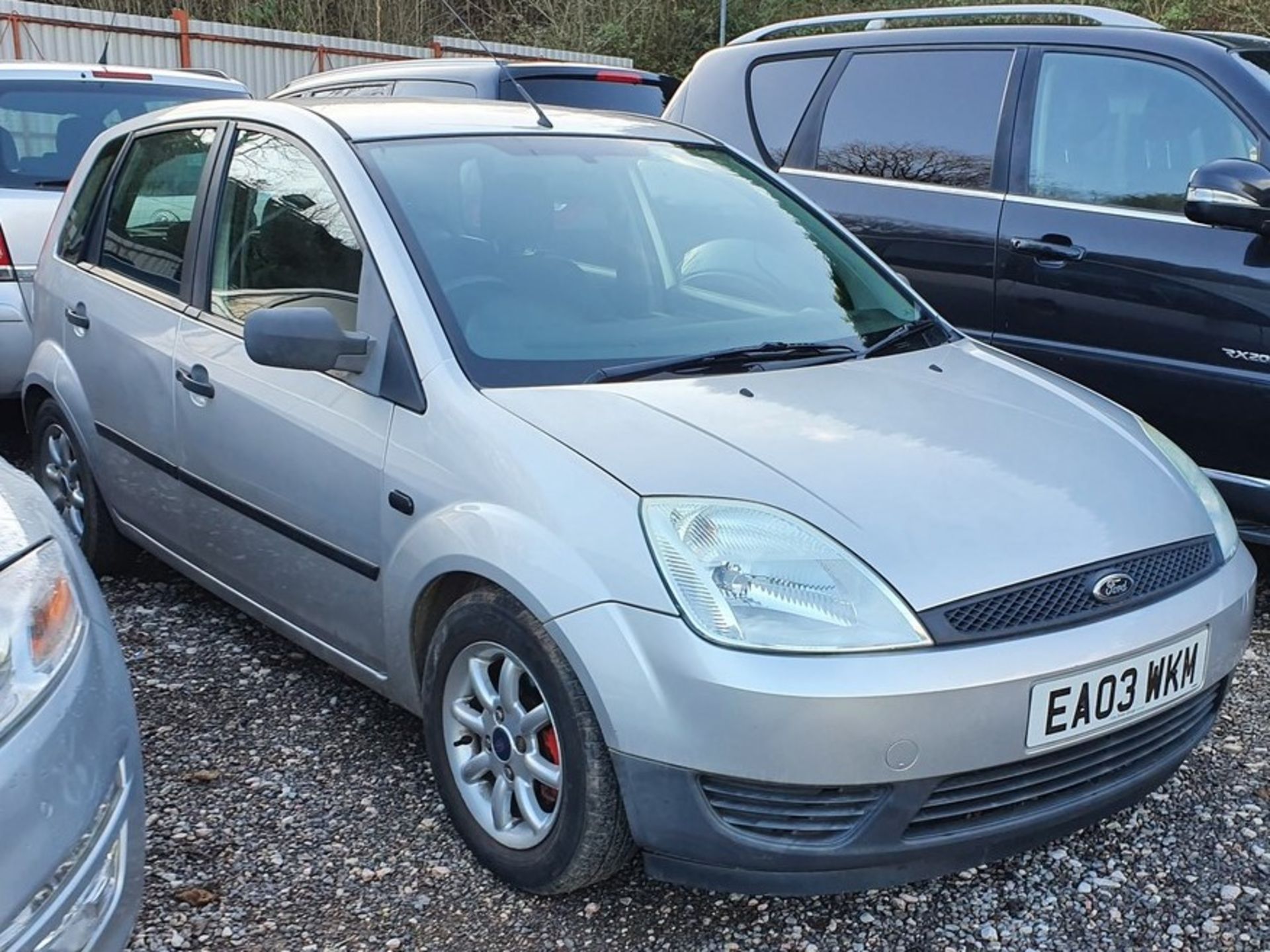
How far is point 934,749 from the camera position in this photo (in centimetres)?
221

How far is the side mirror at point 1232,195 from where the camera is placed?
3.72 metres

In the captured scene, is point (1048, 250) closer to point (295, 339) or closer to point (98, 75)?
point (295, 339)

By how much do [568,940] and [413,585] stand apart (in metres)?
0.77

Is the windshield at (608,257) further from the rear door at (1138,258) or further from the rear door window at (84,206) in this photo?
the rear door window at (84,206)

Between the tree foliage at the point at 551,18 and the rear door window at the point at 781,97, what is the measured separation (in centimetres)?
1390

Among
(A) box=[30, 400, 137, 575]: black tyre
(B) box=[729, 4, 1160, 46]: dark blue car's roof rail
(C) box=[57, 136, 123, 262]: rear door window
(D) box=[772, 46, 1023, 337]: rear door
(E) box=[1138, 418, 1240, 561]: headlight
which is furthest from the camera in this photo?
(B) box=[729, 4, 1160, 46]: dark blue car's roof rail

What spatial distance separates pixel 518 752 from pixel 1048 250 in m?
2.72

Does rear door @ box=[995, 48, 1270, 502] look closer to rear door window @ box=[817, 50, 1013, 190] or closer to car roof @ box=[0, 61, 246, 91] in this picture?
rear door window @ box=[817, 50, 1013, 190]

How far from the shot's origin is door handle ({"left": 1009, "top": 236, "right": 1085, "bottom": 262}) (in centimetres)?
427

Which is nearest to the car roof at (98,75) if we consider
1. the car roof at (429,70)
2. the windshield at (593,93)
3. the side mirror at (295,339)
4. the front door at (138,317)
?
the car roof at (429,70)

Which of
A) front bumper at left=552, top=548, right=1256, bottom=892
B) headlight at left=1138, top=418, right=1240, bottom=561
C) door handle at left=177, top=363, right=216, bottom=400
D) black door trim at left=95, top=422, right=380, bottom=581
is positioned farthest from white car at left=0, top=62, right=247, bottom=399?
headlight at left=1138, top=418, right=1240, bottom=561

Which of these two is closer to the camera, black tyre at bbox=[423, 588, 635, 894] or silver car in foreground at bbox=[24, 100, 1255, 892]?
silver car in foreground at bbox=[24, 100, 1255, 892]

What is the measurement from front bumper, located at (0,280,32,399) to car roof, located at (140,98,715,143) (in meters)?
1.77

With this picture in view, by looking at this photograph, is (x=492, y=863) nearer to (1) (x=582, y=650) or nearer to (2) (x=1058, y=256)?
(1) (x=582, y=650)
